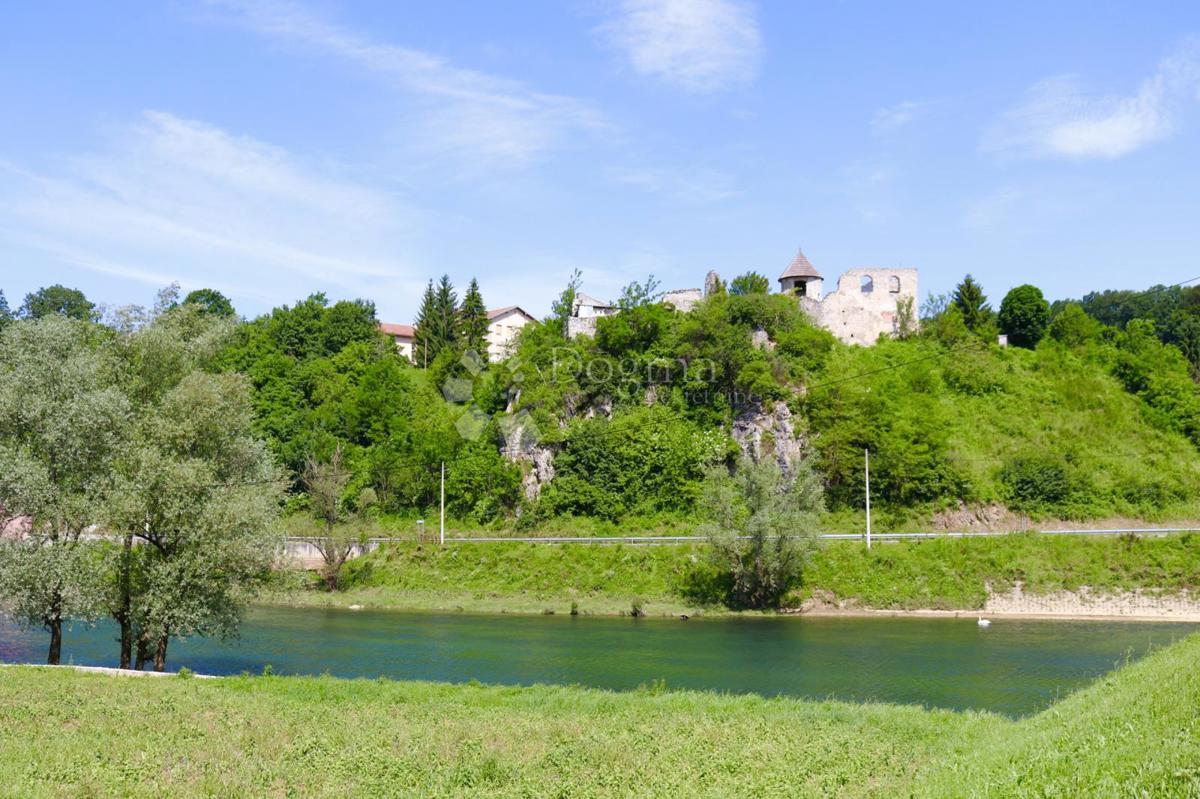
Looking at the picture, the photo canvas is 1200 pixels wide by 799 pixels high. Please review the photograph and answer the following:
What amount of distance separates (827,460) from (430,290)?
1876 inches

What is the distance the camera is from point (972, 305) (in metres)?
73.2

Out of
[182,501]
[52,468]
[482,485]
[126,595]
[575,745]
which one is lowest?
[575,745]

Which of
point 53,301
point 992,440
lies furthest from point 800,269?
point 53,301

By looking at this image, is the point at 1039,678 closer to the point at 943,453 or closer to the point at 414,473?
the point at 943,453

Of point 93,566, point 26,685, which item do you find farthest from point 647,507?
point 26,685

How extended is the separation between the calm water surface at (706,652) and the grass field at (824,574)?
307 centimetres

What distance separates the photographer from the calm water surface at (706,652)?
27.9 m

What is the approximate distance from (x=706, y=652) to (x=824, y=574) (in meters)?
16.1

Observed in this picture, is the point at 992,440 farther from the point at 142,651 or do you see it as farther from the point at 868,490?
the point at 142,651

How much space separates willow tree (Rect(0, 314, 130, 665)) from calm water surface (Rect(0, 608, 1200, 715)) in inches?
216

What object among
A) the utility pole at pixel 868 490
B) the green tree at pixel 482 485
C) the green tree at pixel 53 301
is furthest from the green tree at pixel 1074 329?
the green tree at pixel 53 301

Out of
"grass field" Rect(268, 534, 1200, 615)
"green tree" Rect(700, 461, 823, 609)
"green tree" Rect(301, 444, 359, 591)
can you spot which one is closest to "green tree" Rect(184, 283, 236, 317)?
"green tree" Rect(301, 444, 359, 591)

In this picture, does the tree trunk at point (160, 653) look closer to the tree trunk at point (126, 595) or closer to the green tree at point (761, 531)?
the tree trunk at point (126, 595)

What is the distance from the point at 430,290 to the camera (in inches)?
3580
